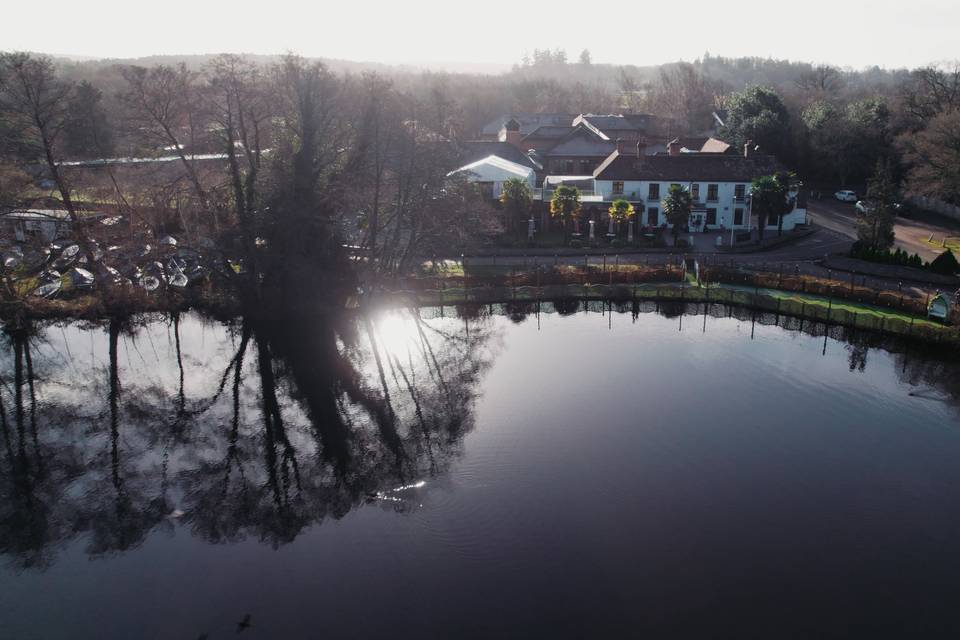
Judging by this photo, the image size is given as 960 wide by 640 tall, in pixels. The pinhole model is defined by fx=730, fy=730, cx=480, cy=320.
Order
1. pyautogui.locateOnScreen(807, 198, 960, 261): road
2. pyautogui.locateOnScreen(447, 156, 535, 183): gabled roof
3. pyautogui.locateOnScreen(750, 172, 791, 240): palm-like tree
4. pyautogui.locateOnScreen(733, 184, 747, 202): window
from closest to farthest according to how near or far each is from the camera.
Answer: pyautogui.locateOnScreen(807, 198, 960, 261): road → pyautogui.locateOnScreen(750, 172, 791, 240): palm-like tree → pyautogui.locateOnScreen(733, 184, 747, 202): window → pyautogui.locateOnScreen(447, 156, 535, 183): gabled roof

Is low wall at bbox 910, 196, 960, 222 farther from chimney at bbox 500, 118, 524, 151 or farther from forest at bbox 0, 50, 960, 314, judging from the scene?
forest at bbox 0, 50, 960, 314

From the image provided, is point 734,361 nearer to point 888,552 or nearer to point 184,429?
point 888,552

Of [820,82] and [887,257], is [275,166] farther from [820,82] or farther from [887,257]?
[820,82]

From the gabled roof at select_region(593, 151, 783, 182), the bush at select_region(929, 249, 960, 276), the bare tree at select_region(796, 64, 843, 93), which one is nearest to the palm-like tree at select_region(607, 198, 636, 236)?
the gabled roof at select_region(593, 151, 783, 182)

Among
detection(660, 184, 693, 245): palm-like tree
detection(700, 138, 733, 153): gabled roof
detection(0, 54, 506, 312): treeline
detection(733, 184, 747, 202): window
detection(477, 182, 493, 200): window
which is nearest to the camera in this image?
detection(0, 54, 506, 312): treeline

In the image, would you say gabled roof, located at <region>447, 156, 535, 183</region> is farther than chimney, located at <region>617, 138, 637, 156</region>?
No

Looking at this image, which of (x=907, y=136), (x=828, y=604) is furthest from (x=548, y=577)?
(x=907, y=136)

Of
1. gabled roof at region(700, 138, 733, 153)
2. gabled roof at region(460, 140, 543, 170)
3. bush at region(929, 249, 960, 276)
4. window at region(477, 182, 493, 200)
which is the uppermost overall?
gabled roof at region(700, 138, 733, 153)

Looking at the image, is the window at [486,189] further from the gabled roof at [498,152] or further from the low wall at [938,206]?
the low wall at [938,206]
